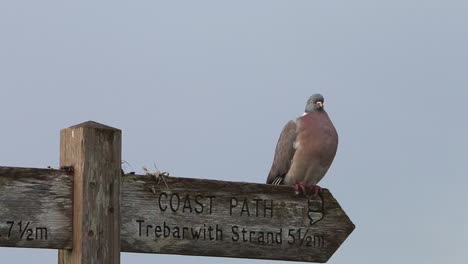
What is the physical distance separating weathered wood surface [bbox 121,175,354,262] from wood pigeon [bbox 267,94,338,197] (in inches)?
95.6

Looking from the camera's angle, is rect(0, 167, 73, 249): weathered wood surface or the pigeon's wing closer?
rect(0, 167, 73, 249): weathered wood surface

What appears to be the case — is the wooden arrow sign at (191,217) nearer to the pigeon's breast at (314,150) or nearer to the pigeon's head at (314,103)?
the pigeon's breast at (314,150)

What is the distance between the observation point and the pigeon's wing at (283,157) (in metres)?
7.86

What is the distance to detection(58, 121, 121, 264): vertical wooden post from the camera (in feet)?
12.6

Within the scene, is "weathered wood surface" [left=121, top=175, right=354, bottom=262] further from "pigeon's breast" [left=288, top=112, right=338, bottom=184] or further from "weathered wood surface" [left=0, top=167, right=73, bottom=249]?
"pigeon's breast" [left=288, top=112, right=338, bottom=184]

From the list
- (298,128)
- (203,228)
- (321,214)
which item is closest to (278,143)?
(298,128)

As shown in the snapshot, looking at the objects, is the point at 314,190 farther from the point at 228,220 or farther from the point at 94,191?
the point at 94,191

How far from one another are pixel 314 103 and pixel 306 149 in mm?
861

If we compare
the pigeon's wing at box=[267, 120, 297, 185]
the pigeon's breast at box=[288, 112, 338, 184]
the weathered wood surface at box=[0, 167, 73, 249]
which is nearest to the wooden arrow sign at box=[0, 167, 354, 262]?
the weathered wood surface at box=[0, 167, 73, 249]

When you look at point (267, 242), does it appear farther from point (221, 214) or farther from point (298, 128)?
point (298, 128)

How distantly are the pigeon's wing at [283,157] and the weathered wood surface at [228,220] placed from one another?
3028 mm

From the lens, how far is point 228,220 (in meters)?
4.35

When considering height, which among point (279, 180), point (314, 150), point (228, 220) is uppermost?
point (314, 150)

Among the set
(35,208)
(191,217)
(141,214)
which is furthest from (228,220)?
(35,208)
